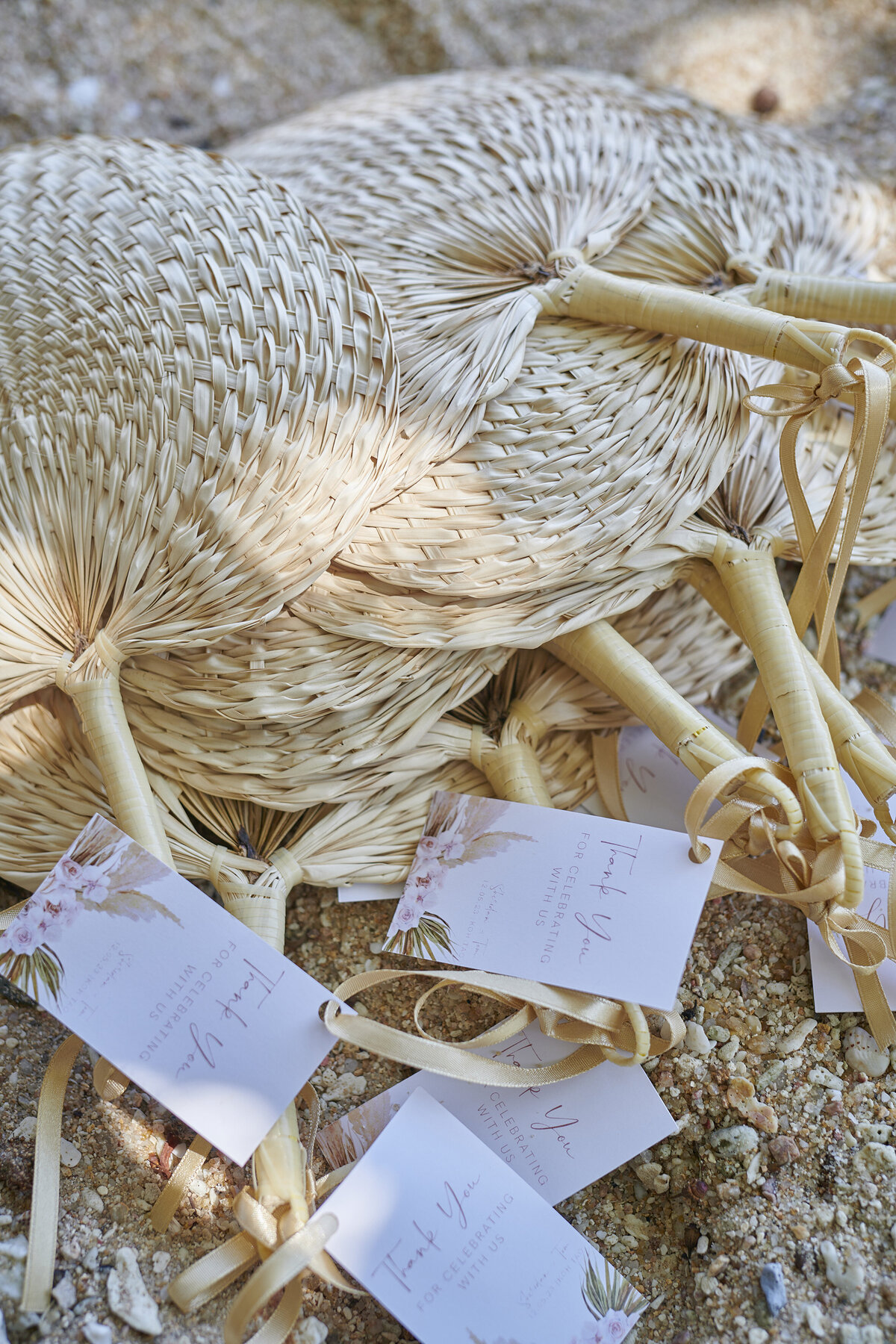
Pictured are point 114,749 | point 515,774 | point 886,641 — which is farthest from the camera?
point 886,641

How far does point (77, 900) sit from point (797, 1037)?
590 millimetres

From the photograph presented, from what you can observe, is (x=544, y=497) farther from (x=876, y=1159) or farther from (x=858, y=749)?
(x=876, y=1159)

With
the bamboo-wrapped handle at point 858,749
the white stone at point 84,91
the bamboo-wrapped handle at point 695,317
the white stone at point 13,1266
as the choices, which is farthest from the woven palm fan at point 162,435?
the white stone at point 84,91

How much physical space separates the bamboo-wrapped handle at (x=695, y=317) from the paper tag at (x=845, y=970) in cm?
39

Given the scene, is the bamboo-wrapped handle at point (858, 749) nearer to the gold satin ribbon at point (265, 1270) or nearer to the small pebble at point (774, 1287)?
the small pebble at point (774, 1287)

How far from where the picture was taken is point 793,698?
0.75 metres

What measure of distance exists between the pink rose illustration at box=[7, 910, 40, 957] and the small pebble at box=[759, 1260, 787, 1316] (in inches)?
23.0

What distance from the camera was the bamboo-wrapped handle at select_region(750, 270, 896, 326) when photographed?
0.84m

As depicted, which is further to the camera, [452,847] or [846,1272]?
[452,847]

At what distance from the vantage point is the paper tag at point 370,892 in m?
0.85

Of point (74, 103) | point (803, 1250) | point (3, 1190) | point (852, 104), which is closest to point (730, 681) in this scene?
point (803, 1250)

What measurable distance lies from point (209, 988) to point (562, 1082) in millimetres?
296

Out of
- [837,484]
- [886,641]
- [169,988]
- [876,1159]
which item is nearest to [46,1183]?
[169,988]

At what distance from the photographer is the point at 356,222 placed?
3.02 feet
